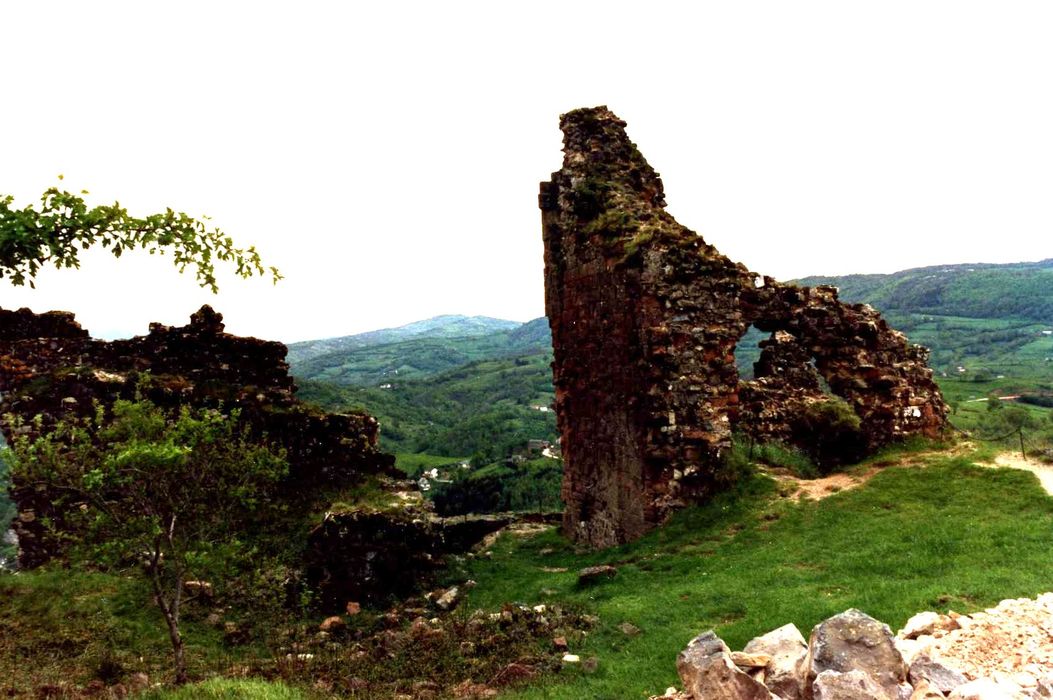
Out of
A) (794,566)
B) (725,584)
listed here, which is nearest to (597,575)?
(725,584)

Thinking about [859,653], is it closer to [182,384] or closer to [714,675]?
[714,675]

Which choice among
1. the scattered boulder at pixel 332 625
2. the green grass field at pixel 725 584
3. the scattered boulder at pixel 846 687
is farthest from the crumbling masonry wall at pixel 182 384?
the scattered boulder at pixel 846 687

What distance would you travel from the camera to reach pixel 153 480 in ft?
25.1

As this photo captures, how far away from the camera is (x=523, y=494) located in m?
62.0

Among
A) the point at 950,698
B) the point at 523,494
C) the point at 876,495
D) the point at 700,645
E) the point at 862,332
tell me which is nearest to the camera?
the point at 950,698

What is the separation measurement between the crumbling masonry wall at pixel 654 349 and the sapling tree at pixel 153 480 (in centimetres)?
987

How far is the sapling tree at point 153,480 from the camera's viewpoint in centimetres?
733

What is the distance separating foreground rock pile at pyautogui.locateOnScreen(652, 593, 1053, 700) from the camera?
5.82 m

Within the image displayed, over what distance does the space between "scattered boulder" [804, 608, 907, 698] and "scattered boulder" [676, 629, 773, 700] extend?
616 mm

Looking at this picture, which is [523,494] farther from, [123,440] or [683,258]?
[123,440]

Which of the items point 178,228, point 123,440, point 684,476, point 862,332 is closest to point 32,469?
point 123,440

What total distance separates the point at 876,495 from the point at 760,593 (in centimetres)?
514

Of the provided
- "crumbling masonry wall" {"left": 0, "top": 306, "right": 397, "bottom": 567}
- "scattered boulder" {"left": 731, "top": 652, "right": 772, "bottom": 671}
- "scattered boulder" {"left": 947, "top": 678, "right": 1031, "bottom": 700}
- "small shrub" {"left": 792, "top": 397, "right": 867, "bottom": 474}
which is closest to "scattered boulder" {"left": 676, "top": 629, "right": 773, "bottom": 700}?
"scattered boulder" {"left": 731, "top": 652, "right": 772, "bottom": 671}

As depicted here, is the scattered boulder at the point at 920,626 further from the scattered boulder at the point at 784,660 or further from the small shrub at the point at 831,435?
the small shrub at the point at 831,435
